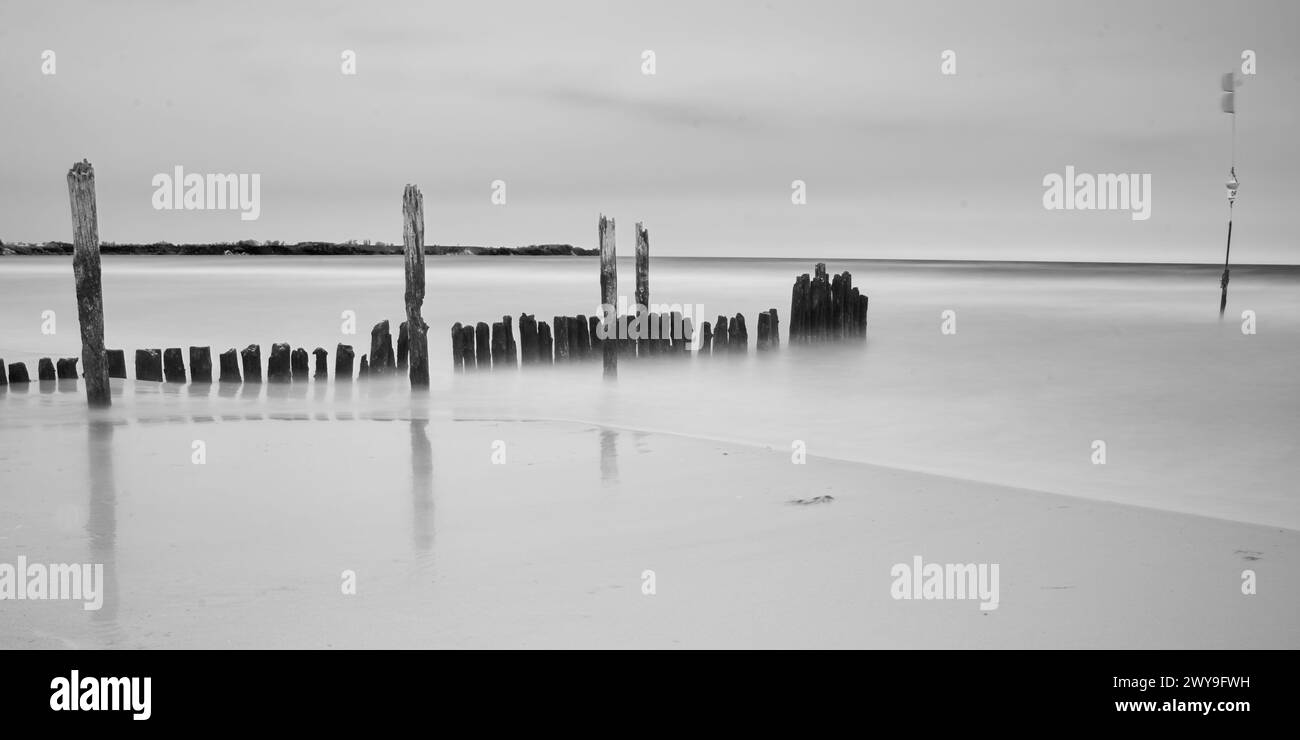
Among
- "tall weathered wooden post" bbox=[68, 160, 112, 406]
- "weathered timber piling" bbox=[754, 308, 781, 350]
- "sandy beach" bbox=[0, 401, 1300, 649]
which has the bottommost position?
"sandy beach" bbox=[0, 401, 1300, 649]

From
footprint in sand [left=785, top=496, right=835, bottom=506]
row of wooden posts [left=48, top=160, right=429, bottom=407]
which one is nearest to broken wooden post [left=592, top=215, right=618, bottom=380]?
row of wooden posts [left=48, top=160, right=429, bottom=407]

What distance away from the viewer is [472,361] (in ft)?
47.8

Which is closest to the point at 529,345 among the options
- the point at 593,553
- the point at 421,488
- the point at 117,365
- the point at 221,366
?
the point at 221,366

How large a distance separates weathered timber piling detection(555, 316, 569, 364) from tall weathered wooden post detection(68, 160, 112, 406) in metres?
5.92

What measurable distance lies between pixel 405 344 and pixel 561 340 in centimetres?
233

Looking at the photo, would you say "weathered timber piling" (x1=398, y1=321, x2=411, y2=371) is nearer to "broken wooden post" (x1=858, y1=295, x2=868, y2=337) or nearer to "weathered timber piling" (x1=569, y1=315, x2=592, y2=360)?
"weathered timber piling" (x1=569, y1=315, x2=592, y2=360)

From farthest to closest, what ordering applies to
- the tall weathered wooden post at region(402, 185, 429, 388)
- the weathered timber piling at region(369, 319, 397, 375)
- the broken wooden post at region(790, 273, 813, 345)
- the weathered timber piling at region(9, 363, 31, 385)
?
1. the broken wooden post at region(790, 273, 813, 345)
2. the weathered timber piling at region(369, 319, 397, 375)
3. the weathered timber piling at region(9, 363, 31, 385)
4. the tall weathered wooden post at region(402, 185, 429, 388)

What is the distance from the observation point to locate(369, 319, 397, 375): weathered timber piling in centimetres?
1317

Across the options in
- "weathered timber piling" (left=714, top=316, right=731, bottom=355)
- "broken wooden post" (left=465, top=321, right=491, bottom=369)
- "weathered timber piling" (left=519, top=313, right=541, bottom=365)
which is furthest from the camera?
"weathered timber piling" (left=714, top=316, right=731, bottom=355)

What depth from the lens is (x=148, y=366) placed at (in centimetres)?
1227

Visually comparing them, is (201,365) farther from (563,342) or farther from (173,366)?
(563,342)

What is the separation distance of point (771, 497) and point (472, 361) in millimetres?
8440

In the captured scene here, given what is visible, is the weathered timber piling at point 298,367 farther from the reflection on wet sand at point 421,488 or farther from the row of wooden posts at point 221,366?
the reflection on wet sand at point 421,488
